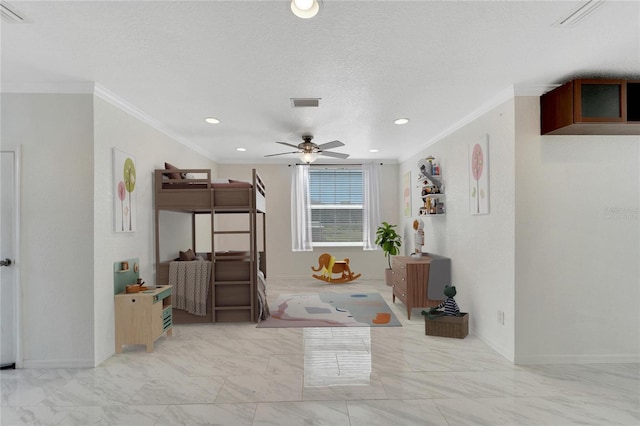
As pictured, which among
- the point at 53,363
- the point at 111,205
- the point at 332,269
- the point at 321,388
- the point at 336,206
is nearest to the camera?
the point at 321,388

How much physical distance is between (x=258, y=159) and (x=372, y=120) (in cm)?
343

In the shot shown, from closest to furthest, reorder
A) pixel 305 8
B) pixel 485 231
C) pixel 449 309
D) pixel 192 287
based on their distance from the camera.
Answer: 1. pixel 305 8
2. pixel 485 231
3. pixel 449 309
4. pixel 192 287

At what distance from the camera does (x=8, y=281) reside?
310 centimetres

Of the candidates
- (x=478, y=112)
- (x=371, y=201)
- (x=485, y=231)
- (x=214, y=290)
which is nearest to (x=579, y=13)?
(x=478, y=112)

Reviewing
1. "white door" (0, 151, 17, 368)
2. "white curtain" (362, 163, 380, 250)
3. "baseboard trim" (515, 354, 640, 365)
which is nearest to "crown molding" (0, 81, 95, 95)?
"white door" (0, 151, 17, 368)

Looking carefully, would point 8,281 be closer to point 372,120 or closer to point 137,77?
point 137,77

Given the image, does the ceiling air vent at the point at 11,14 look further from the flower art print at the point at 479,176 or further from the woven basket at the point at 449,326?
the woven basket at the point at 449,326

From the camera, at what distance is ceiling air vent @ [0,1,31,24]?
1.91 m

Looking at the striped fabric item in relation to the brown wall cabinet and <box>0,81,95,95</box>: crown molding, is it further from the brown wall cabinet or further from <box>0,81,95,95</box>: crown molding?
the brown wall cabinet

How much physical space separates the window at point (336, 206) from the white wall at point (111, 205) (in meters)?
3.27

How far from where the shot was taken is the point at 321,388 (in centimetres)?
269

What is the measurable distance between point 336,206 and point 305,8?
18.8 feet

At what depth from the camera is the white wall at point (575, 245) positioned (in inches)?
123

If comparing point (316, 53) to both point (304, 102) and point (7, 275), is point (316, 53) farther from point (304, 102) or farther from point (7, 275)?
point (7, 275)
